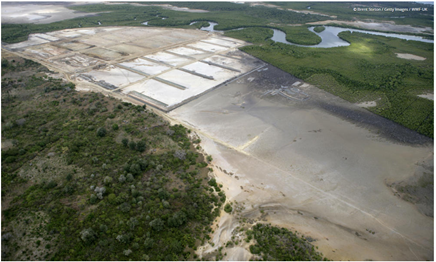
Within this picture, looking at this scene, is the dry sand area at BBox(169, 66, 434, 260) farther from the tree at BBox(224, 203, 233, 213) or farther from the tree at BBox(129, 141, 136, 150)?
the tree at BBox(129, 141, 136, 150)

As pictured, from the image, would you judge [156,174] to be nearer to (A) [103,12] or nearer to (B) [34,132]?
(B) [34,132]

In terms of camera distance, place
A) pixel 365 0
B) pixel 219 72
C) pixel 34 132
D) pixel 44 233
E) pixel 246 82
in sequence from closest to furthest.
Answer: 1. pixel 44 233
2. pixel 34 132
3. pixel 246 82
4. pixel 219 72
5. pixel 365 0

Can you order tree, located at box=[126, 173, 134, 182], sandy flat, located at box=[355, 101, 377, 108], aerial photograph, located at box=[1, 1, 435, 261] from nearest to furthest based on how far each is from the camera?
aerial photograph, located at box=[1, 1, 435, 261] → tree, located at box=[126, 173, 134, 182] → sandy flat, located at box=[355, 101, 377, 108]

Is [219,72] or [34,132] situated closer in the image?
[34,132]

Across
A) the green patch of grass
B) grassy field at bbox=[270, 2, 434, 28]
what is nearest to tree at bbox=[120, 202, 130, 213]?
the green patch of grass

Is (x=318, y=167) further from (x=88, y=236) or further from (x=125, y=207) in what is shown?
(x=88, y=236)

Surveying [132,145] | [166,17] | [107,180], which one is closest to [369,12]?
[166,17]

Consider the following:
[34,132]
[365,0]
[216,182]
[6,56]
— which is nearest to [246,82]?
[216,182]
